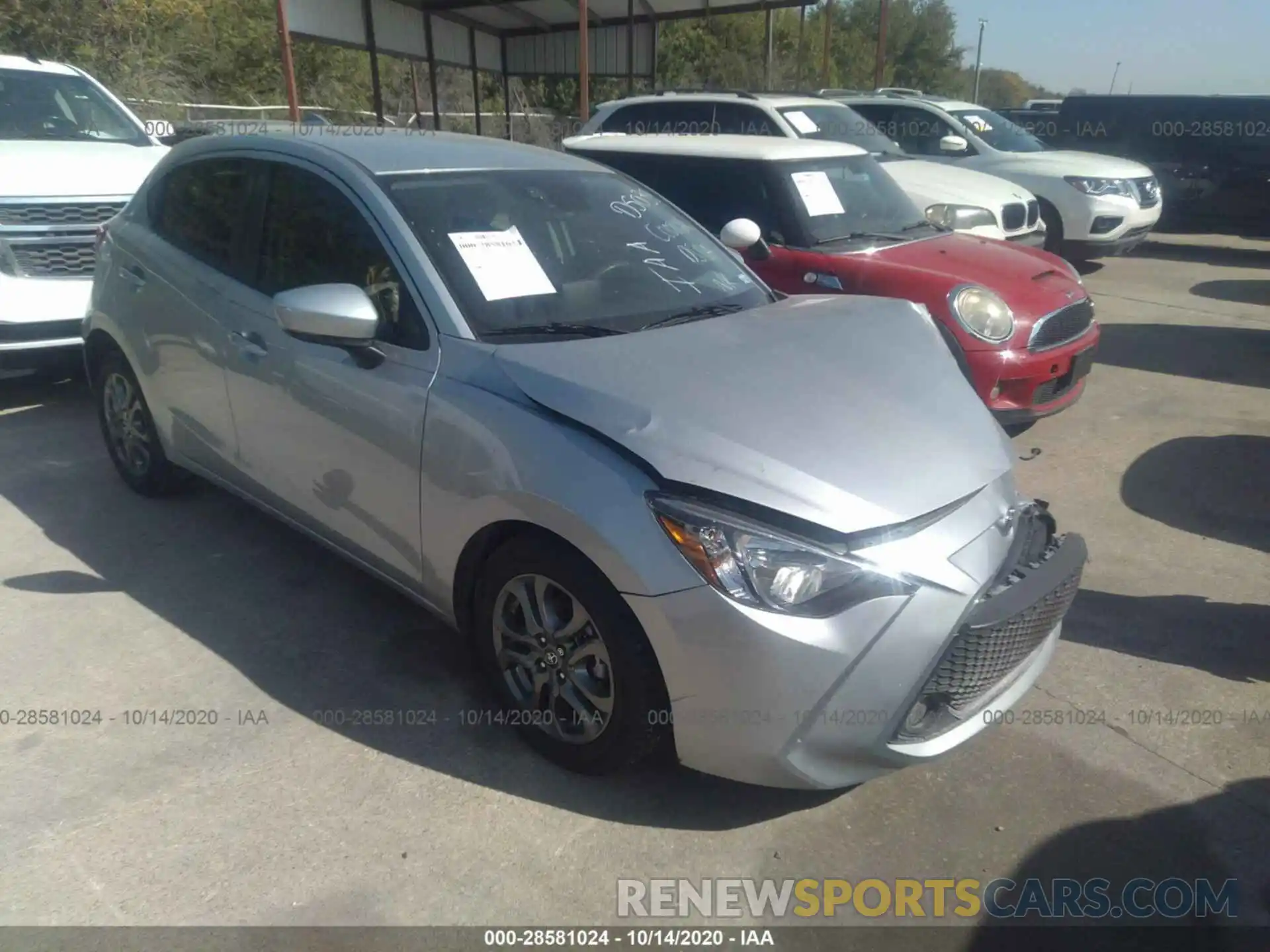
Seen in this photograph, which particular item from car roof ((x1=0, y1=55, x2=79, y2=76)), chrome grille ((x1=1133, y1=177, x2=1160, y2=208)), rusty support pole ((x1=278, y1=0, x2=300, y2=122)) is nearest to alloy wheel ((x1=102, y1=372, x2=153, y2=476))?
car roof ((x1=0, y1=55, x2=79, y2=76))

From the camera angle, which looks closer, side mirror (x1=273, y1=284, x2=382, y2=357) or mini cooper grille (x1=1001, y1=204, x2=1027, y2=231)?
side mirror (x1=273, y1=284, x2=382, y2=357)

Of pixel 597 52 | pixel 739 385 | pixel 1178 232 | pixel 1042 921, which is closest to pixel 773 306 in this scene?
pixel 739 385

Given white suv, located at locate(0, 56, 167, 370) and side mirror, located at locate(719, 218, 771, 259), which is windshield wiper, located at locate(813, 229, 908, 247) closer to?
side mirror, located at locate(719, 218, 771, 259)

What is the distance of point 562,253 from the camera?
11.4 ft

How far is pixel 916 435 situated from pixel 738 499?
66 cm

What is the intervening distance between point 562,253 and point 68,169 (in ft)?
14.7

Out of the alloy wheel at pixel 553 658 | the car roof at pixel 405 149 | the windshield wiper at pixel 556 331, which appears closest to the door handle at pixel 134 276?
the car roof at pixel 405 149

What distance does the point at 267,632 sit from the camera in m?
3.77

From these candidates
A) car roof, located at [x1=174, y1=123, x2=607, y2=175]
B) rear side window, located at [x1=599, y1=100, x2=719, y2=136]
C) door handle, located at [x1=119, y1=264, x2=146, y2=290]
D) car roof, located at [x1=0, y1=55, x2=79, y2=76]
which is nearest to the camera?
car roof, located at [x1=174, y1=123, x2=607, y2=175]

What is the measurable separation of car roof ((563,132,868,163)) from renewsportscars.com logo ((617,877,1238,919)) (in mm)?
4564

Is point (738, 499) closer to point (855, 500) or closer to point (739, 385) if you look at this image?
point (855, 500)

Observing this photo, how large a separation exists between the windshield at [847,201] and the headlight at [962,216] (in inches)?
68.2

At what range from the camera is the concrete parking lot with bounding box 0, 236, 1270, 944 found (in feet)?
8.66

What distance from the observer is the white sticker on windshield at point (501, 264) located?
10.5ft
